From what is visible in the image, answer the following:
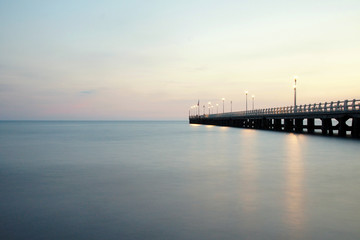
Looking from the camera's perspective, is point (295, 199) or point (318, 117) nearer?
point (295, 199)

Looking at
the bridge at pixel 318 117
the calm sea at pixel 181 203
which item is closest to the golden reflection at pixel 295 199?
the calm sea at pixel 181 203

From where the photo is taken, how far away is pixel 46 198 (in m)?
8.88

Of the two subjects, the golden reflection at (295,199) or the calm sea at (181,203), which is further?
the golden reflection at (295,199)

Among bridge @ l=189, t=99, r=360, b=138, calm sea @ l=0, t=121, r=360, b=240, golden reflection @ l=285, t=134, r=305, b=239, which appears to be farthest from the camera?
bridge @ l=189, t=99, r=360, b=138

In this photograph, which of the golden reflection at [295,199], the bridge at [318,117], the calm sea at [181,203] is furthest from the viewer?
the bridge at [318,117]

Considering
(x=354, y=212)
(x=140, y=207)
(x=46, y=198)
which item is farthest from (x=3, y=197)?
(x=354, y=212)

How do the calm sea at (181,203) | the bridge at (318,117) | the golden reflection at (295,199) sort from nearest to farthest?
1. the calm sea at (181,203)
2. the golden reflection at (295,199)
3. the bridge at (318,117)

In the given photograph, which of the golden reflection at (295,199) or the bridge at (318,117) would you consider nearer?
the golden reflection at (295,199)

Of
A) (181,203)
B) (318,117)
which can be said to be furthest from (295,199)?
(318,117)

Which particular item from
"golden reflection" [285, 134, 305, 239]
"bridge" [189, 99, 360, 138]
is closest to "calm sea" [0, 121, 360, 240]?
"golden reflection" [285, 134, 305, 239]

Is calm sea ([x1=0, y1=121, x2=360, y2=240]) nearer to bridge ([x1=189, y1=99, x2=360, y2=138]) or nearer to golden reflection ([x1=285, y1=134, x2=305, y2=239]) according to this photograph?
golden reflection ([x1=285, y1=134, x2=305, y2=239])

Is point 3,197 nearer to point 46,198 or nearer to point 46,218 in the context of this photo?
point 46,198

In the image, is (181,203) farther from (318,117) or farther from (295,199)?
(318,117)

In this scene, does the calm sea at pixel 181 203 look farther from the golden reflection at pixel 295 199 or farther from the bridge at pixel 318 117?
the bridge at pixel 318 117
